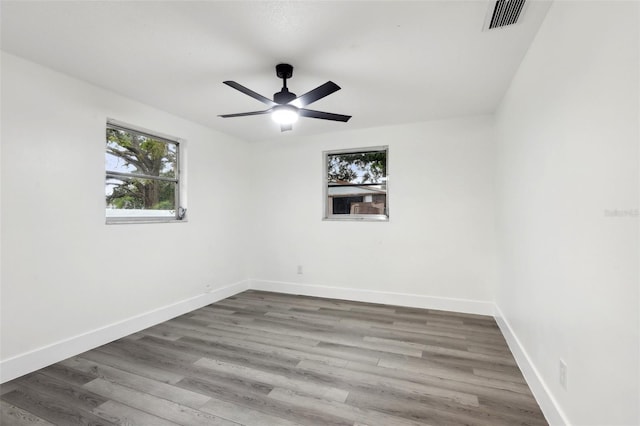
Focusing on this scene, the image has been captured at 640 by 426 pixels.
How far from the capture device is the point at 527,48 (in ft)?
7.14

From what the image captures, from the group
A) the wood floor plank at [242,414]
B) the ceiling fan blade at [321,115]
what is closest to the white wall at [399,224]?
the ceiling fan blade at [321,115]

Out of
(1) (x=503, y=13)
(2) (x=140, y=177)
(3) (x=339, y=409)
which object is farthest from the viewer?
(2) (x=140, y=177)

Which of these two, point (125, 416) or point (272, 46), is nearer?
point (125, 416)

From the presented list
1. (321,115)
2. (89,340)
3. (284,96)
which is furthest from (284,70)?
(89,340)

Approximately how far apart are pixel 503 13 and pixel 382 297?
3354 millimetres

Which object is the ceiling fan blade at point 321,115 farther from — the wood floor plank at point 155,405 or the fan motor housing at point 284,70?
the wood floor plank at point 155,405

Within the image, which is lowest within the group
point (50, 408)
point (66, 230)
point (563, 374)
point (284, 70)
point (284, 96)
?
point (50, 408)

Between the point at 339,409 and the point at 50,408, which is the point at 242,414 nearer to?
the point at 339,409

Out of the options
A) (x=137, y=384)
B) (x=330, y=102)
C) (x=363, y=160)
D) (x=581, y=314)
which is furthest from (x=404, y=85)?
(x=137, y=384)

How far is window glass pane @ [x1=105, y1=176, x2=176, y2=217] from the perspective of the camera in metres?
3.07

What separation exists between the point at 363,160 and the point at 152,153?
109 inches

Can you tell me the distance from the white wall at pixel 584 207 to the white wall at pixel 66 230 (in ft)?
11.9

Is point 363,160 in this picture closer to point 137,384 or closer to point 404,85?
point 404,85

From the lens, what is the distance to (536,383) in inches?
77.8
